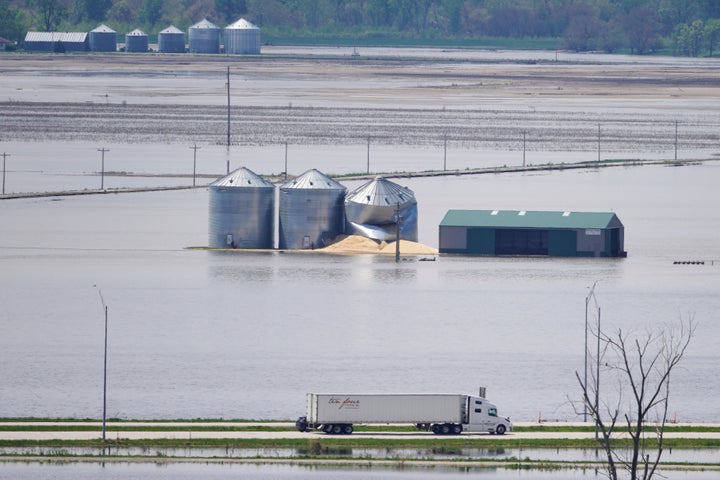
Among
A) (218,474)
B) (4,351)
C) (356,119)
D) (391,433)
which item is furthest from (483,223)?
(356,119)

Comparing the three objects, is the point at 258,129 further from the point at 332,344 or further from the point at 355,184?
the point at 332,344

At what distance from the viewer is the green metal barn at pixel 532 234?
287ft

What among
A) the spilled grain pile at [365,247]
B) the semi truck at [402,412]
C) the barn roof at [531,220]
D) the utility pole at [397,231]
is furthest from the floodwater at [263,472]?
the spilled grain pile at [365,247]

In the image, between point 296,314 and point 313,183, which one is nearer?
point 296,314

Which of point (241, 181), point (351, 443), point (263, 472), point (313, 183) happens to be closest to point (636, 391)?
point (351, 443)

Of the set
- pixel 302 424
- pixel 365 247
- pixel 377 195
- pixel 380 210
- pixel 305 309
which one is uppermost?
pixel 377 195

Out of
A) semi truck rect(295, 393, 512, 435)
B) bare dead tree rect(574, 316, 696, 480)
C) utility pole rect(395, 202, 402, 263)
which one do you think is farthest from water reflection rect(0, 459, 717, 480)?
utility pole rect(395, 202, 402, 263)

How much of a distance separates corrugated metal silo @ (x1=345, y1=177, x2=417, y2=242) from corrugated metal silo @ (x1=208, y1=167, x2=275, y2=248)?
4.30 m

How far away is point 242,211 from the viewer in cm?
8838

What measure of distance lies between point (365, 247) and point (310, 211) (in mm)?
3640

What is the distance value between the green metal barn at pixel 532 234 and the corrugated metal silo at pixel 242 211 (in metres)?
9.45

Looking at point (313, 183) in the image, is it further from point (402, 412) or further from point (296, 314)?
point (402, 412)

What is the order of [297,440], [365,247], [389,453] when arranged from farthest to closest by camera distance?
[365,247] < [297,440] < [389,453]

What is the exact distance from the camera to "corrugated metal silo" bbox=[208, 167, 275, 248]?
86.9 meters
